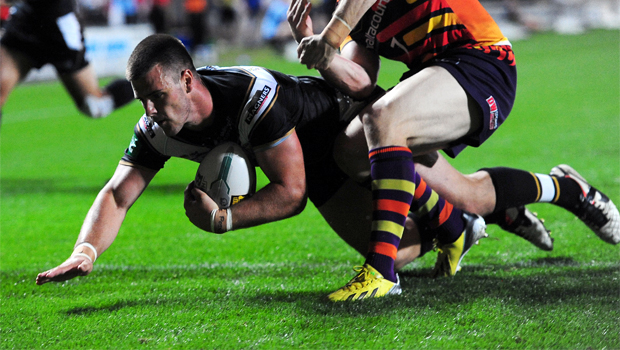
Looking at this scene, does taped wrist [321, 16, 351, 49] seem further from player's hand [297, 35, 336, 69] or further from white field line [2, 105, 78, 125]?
white field line [2, 105, 78, 125]

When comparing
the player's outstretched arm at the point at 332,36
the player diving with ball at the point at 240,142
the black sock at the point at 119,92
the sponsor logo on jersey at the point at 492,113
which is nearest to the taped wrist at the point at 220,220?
the player diving with ball at the point at 240,142

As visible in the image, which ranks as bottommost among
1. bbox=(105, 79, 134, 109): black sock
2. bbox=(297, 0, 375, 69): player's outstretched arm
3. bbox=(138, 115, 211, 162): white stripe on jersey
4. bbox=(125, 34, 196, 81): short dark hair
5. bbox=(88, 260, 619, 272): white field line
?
bbox=(88, 260, 619, 272): white field line

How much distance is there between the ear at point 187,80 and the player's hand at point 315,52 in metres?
0.49

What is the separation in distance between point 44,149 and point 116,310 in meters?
6.63

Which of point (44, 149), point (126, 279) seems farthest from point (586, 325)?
point (44, 149)

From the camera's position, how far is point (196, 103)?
10.0 feet

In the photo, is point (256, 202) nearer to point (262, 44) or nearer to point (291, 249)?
point (291, 249)

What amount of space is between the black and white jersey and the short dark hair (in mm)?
200

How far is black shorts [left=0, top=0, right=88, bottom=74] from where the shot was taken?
5.70 metres

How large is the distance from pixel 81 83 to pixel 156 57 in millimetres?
3506

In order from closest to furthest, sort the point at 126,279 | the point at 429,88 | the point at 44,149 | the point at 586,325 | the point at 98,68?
the point at 586,325, the point at 429,88, the point at 126,279, the point at 44,149, the point at 98,68

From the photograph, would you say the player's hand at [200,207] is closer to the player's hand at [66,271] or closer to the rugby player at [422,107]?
the player's hand at [66,271]

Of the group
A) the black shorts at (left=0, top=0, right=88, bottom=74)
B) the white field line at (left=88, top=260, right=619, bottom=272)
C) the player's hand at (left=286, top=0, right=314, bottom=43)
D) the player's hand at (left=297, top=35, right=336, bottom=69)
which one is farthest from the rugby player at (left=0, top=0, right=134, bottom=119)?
the player's hand at (left=297, top=35, right=336, bottom=69)

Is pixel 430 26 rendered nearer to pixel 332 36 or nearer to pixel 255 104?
pixel 332 36
